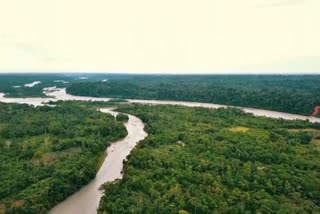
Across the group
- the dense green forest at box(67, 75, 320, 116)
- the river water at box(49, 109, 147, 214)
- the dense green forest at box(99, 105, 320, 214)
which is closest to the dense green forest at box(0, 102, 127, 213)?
the river water at box(49, 109, 147, 214)

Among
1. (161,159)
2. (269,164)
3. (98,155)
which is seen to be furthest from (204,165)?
(98,155)

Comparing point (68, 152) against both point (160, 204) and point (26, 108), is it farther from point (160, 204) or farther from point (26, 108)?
point (26, 108)

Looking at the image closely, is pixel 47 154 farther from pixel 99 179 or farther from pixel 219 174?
pixel 219 174

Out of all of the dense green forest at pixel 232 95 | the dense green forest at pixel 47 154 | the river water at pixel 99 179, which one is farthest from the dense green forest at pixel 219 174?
the dense green forest at pixel 232 95

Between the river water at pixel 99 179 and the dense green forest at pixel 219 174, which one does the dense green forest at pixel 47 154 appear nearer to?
the river water at pixel 99 179

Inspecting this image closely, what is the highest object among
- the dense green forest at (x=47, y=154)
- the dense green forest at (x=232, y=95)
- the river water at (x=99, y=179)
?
A: the dense green forest at (x=232, y=95)
